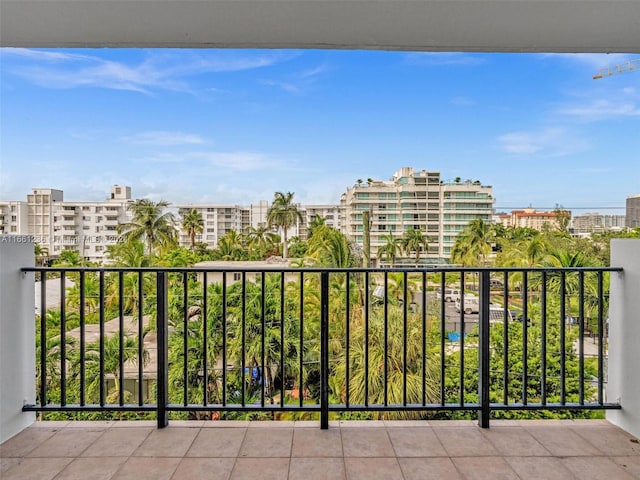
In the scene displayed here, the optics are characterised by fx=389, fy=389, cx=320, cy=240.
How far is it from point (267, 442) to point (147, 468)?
0.54 metres

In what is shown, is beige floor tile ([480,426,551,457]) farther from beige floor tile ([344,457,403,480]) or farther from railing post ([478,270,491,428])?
beige floor tile ([344,457,403,480])

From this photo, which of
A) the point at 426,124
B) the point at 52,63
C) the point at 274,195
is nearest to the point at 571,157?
the point at 426,124

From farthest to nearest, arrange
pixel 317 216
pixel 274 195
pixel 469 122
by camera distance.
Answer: pixel 469 122 < pixel 274 195 < pixel 317 216

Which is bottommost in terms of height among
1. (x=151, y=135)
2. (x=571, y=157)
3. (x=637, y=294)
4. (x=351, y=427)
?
(x=351, y=427)

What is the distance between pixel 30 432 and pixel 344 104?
27.3 m

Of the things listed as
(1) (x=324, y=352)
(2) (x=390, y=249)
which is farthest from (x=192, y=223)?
(1) (x=324, y=352)

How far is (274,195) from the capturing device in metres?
25.1

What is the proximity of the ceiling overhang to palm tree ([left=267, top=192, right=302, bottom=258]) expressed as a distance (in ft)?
67.8

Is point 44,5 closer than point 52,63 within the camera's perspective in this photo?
Yes

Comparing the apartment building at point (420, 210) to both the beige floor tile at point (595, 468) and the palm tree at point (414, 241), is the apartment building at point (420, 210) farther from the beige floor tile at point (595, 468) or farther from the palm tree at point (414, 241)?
the beige floor tile at point (595, 468)

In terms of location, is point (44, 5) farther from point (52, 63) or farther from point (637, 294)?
point (52, 63)

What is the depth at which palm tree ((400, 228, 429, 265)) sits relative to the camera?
19891 mm

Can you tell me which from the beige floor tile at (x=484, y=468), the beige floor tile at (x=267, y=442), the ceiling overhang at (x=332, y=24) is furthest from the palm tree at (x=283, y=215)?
the beige floor tile at (x=484, y=468)

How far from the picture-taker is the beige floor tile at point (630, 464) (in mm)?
1664
